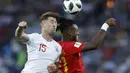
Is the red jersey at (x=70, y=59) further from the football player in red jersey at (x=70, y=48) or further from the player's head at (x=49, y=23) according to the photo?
the player's head at (x=49, y=23)

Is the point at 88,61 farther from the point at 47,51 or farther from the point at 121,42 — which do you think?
the point at 47,51

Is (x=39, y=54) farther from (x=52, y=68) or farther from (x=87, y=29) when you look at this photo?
(x=87, y=29)

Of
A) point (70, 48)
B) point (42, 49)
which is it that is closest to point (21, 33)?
point (42, 49)

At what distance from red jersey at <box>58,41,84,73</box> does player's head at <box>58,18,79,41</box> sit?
12 centimetres

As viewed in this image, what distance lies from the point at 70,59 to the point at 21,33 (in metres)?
0.85

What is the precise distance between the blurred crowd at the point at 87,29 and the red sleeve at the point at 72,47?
17.6 feet

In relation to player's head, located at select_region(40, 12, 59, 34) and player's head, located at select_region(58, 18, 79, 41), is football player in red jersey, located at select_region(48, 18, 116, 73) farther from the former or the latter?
player's head, located at select_region(40, 12, 59, 34)

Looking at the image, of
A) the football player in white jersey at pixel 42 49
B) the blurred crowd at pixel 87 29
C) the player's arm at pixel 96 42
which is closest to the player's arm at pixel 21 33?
the football player in white jersey at pixel 42 49

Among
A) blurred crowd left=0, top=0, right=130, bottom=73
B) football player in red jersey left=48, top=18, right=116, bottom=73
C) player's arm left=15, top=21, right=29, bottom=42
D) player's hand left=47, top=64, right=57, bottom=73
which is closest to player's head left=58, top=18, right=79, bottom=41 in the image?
football player in red jersey left=48, top=18, right=116, bottom=73

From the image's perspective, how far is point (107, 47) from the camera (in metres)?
13.2

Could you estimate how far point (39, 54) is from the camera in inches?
270

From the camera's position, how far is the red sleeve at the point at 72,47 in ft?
22.9

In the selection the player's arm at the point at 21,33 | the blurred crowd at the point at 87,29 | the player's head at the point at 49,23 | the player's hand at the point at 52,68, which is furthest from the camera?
the blurred crowd at the point at 87,29

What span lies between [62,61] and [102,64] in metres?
5.66
